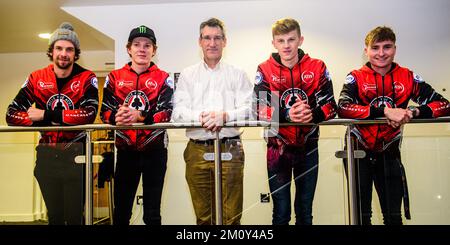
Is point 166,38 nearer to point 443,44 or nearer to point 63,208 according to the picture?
point 63,208

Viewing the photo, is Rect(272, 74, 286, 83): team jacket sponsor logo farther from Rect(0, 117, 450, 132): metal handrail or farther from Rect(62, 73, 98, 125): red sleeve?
Rect(62, 73, 98, 125): red sleeve

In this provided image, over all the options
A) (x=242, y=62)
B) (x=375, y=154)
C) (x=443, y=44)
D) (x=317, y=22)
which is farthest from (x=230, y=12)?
(x=375, y=154)

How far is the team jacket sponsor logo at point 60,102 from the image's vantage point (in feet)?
5.42

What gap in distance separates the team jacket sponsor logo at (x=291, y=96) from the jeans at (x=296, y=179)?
341mm

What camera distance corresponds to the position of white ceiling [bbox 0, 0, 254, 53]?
7.38ft

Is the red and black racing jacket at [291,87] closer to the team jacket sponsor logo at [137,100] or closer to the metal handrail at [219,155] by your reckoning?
the metal handrail at [219,155]

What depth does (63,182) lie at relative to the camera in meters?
1.34

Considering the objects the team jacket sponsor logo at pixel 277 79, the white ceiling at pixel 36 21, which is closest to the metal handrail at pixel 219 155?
the team jacket sponsor logo at pixel 277 79

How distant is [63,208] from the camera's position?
1334mm

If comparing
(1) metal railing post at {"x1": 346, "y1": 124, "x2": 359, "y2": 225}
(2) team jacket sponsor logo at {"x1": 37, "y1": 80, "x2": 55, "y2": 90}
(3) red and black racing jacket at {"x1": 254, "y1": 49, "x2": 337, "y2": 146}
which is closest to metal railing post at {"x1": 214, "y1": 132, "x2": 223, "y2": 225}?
(3) red and black racing jacket at {"x1": 254, "y1": 49, "x2": 337, "y2": 146}

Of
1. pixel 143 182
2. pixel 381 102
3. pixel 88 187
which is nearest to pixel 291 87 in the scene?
pixel 381 102

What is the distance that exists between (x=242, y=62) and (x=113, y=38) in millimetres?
694

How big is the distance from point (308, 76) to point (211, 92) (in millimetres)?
377

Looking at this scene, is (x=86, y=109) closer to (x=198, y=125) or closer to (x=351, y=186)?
(x=198, y=125)
